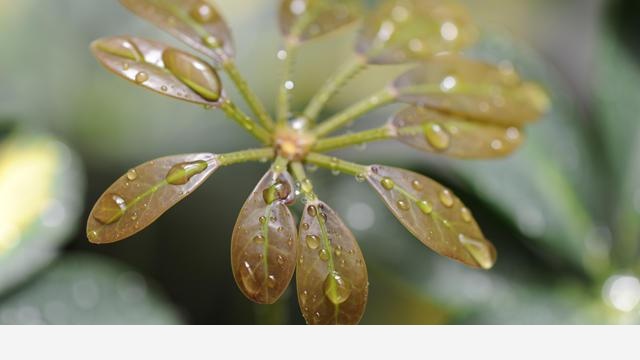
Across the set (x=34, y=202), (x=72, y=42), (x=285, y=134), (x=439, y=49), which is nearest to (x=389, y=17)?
(x=439, y=49)

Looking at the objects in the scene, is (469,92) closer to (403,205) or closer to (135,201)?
(403,205)

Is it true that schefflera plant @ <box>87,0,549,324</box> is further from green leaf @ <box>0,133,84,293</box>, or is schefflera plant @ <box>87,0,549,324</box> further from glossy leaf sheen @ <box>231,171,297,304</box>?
green leaf @ <box>0,133,84,293</box>

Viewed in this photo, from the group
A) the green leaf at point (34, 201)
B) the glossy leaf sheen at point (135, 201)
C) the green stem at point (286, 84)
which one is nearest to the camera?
the glossy leaf sheen at point (135, 201)

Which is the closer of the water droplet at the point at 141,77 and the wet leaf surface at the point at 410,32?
the water droplet at the point at 141,77

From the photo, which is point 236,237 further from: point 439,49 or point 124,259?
point 124,259

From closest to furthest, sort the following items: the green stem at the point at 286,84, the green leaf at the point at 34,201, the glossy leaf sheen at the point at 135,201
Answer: the glossy leaf sheen at the point at 135,201
the green stem at the point at 286,84
the green leaf at the point at 34,201

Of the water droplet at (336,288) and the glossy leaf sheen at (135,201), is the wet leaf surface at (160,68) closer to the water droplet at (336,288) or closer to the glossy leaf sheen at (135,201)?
the glossy leaf sheen at (135,201)

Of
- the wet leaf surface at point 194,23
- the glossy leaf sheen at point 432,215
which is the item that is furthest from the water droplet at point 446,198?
the wet leaf surface at point 194,23
